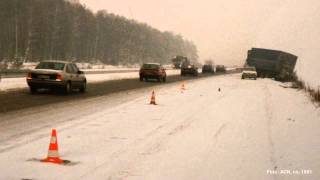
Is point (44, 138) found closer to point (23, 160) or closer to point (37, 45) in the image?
point (23, 160)

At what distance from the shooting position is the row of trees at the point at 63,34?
8838 cm

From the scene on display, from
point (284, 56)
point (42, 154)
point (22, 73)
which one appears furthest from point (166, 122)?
point (284, 56)

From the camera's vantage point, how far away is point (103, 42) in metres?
136

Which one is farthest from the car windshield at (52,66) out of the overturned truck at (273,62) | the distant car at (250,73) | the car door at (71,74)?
the overturned truck at (273,62)

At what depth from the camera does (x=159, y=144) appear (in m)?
11.0

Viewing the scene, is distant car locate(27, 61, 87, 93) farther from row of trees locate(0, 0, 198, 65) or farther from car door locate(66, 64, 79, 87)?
row of trees locate(0, 0, 198, 65)

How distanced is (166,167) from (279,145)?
3936mm

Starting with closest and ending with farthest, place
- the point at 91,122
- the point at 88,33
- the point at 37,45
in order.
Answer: the point at 91,122 → the point at 37,45 → the point at 88,33

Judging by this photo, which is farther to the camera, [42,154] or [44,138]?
[44,138]

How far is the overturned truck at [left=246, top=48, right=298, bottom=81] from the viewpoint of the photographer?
6038cm

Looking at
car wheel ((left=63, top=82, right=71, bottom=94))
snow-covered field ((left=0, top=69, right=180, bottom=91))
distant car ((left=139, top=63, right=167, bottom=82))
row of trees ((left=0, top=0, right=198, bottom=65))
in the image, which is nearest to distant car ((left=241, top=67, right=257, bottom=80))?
snow-covered field ((left=0, top=69, right=180, bottom=91))

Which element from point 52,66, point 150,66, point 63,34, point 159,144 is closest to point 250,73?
point 150,66

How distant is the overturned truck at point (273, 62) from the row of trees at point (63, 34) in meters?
28.3

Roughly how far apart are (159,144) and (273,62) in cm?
5225
